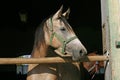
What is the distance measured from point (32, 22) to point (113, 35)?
541cm

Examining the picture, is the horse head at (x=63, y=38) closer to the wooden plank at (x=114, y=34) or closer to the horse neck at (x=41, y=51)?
the horse neck at (x=41, y=51)

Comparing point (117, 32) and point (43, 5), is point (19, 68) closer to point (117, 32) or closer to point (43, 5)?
point (43, 5)

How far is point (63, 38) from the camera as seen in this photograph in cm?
427

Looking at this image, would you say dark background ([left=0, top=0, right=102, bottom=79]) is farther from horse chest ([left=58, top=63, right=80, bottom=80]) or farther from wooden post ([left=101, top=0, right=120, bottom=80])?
wooden post ([left=101, top=0, right=120, bottom=80])

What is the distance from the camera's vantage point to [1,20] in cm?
900

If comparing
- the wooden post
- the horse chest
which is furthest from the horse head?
the horse chest

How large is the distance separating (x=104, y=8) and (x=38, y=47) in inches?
34.1

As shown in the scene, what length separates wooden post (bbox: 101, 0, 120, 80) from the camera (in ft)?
13.0

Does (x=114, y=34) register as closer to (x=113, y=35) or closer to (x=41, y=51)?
(x=113, y=35)

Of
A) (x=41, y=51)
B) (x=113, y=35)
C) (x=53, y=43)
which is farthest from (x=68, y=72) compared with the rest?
(x=113, y=35)

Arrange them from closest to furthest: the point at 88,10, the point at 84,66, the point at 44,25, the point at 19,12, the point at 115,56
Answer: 1. the point at 115,56
2. the point at 44,25
3. the point at 84,66
4. the point at 19,12
5. the point at 88,10

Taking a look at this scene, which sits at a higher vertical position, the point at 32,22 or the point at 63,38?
the point at 32,22

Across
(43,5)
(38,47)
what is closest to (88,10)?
(43,5)

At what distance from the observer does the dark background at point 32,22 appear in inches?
343
